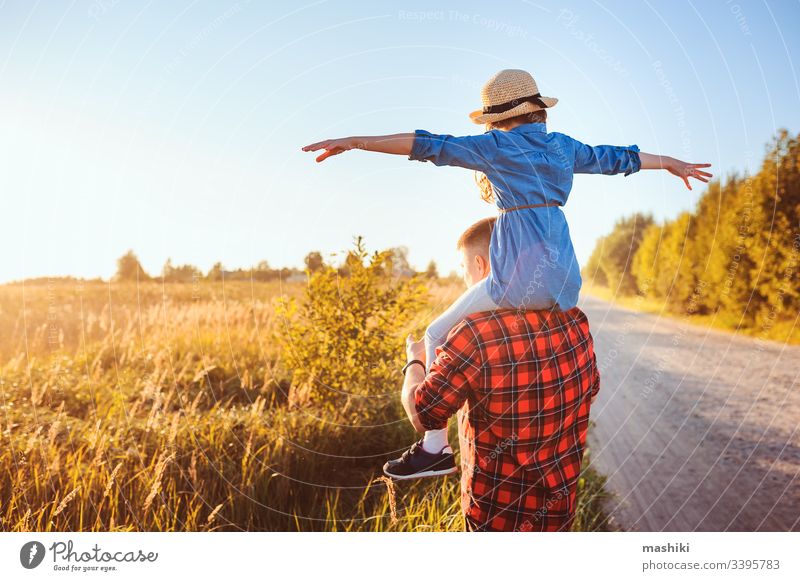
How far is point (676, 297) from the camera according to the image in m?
16.3

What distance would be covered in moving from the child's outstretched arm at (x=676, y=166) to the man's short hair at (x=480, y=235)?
0.73 m

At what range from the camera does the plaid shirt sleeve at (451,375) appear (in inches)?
72.1

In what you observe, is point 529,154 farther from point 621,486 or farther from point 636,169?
point 621,486

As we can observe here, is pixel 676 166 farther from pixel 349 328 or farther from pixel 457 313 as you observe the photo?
pixel 349 328

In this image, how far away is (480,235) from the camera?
2174mm

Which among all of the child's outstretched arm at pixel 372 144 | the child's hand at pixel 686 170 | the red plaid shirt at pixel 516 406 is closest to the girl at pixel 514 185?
the child's outstretched arm at pixel 372 144

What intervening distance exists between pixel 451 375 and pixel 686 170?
1.52 m

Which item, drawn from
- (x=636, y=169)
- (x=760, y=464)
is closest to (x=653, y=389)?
(x=760, y=464)

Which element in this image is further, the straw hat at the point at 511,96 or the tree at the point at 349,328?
the tree at the point at 349,328

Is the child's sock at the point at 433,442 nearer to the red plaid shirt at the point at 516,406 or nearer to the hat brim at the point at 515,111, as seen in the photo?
the red plaid shirt at the point at 516,406

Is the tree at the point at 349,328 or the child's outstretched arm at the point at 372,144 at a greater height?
the child's outstretched arm at the point at 372,144
